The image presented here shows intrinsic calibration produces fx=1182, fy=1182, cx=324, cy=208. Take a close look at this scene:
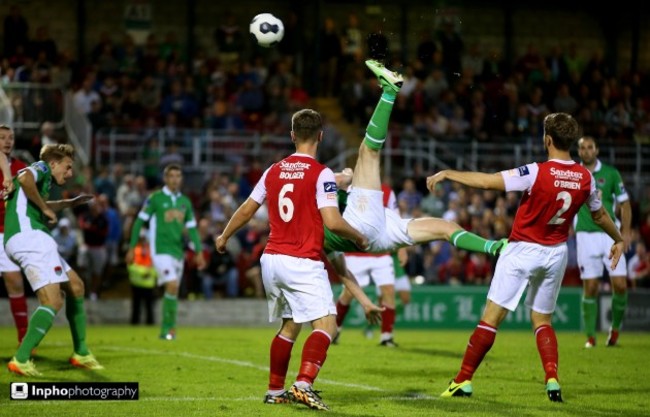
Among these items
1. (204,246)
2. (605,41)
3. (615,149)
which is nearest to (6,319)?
(204,246)

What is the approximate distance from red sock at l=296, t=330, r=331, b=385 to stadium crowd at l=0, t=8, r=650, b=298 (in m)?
13.7

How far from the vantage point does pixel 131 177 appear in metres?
24.3

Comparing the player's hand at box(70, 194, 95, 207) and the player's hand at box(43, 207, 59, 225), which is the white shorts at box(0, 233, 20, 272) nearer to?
the player's hand at box(70, 194, 95, 207)

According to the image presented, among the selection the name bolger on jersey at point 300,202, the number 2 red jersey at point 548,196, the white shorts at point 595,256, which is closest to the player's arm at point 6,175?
the name bolger on jersey at point 300,202

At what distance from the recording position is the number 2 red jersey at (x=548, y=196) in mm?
10320

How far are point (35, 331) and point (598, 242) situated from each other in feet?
25.8

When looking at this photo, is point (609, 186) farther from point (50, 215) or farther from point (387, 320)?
point (50, 215)

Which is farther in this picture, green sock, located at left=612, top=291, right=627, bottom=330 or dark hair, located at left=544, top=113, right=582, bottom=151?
green sock, located at left=612, top=291, right=627, bottom=330

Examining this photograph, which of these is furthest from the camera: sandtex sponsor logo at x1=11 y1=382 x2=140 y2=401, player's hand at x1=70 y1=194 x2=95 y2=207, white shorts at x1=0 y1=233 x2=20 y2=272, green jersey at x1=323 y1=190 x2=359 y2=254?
white shorts at x1=0 y1=233 x2=20 y2=272

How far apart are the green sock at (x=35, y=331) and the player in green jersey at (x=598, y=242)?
7264 millimetres

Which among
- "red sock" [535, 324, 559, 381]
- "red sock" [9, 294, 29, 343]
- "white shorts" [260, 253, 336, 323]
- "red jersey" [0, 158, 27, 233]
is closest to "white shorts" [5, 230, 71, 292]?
"red jersey" [0, 158, 27, 233]

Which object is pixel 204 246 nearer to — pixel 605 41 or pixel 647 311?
pixel 647 311

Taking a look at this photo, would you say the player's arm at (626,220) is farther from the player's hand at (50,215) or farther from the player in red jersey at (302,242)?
the player's hand at (50,215)

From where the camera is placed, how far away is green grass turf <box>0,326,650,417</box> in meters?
9.95
